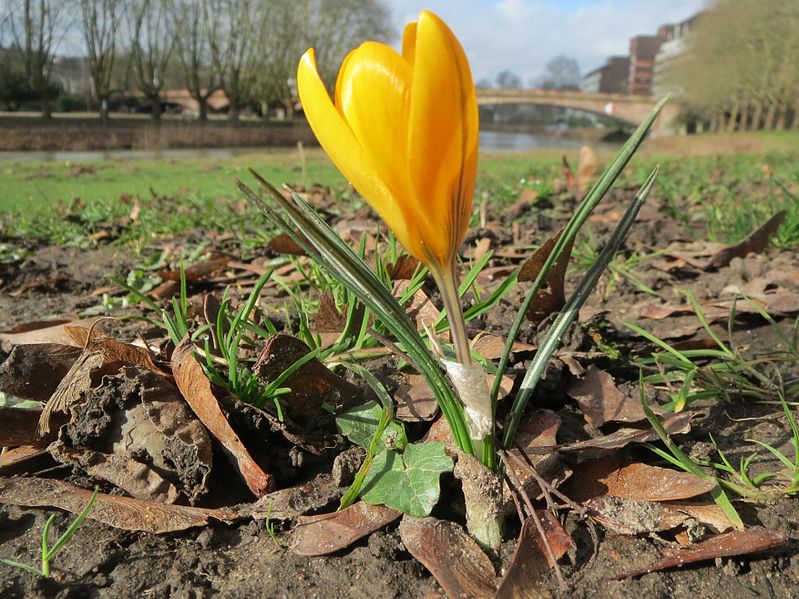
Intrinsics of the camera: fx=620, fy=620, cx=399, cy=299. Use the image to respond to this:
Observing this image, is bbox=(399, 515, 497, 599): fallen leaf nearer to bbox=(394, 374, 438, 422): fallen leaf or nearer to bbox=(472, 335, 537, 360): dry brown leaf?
bbox=(394, 374, 438, 422): fallen leaf

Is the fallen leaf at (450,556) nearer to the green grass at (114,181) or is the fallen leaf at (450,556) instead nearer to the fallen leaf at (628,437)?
the fallen leaf at (628,437)

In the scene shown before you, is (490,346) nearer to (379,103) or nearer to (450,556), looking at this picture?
(450,556)

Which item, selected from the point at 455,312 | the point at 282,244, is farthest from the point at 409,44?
the point at 282,244

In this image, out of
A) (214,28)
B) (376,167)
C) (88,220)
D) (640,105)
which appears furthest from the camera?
(640,105)

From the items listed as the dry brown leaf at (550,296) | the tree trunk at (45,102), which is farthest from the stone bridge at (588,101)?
the dry brown leaf at (550,296)

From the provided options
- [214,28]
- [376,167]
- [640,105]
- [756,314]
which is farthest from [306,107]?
[640,105]

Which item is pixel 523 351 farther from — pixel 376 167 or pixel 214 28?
pixel 214 28

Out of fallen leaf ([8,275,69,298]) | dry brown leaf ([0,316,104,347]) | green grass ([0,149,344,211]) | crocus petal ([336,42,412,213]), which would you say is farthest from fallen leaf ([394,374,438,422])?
green grass ([0,149,344,211])

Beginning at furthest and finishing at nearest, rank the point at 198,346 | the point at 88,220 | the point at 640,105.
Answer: the point at 640,105 < the point at 88,220 < the point at 198,346
